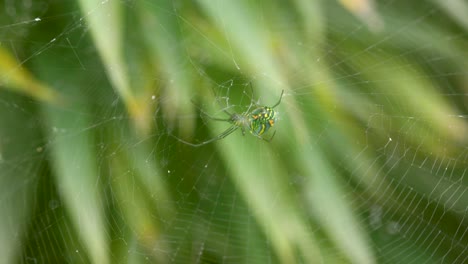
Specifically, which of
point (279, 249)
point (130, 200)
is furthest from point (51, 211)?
point (279, 249)

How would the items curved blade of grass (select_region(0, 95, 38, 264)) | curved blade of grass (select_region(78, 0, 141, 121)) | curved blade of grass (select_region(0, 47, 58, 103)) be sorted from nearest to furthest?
curved blade of grass (select_region(78, 0, 141, 121)) → curved blade of grass (select_region(0, 47, 58, 103)) → curved blade of grass (select_region(0, 95, 38, 264))

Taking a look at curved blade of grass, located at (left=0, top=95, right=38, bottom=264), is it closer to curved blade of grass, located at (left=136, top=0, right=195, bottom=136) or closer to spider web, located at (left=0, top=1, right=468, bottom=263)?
spider web, located at (left=0, top=1, right=468, bottom=263)

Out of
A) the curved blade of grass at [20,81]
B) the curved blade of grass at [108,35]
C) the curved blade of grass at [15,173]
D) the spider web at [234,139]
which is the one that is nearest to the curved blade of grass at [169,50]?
the spider web at [234,139]

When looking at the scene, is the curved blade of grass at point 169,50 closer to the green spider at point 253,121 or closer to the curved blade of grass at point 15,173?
the green spider at point 253,121

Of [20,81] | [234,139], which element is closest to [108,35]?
[20,81]

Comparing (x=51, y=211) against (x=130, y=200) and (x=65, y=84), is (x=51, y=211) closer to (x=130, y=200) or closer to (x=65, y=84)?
(x=130, y=200)

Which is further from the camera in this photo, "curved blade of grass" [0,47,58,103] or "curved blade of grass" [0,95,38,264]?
"curved blade of grass" [0,95,38,264]

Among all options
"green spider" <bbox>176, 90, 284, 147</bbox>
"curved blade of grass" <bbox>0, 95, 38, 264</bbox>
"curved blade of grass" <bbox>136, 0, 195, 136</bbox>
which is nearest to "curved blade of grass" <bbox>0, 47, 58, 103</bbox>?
"curved blade of grass" <bbox>0, 95, 38, 264</bbox>
